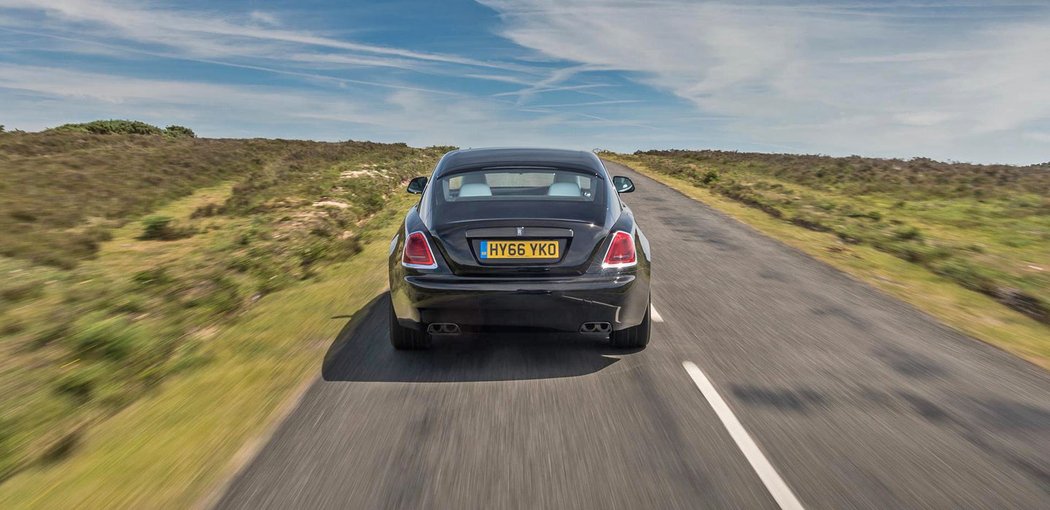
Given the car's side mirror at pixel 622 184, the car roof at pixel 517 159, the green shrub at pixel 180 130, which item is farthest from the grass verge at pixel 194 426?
the green shrub at pixel 180 130

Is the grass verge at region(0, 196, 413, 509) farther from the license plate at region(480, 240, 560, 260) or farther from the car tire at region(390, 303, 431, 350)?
the license plate at region(480, 240, 560, 260)

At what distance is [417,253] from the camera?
4.81m

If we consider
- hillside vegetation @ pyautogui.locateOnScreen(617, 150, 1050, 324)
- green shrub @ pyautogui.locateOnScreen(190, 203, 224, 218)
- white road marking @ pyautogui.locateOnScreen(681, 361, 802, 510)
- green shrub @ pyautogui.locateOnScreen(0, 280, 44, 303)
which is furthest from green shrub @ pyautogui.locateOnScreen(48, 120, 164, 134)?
white road marking @ pyautogui.locateOnScreen(681, 361, 802, 510)

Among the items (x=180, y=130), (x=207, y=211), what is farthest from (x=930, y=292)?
(x=180, y=130)

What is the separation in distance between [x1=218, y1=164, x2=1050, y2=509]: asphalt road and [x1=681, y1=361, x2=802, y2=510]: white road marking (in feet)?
0.04

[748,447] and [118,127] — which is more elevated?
[748,447]

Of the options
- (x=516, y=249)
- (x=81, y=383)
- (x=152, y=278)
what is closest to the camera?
(x=81, y=383)

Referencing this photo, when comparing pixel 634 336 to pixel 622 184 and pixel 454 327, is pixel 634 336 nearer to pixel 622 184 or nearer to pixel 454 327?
pixel 454 327

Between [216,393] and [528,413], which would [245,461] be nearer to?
[216,393]

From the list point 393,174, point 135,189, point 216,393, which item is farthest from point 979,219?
point 135,189

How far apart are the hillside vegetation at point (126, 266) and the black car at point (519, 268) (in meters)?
2.02

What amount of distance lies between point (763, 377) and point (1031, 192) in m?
23.6

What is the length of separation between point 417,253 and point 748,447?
2.64m

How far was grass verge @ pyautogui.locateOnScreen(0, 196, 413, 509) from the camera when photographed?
315 centimetres
